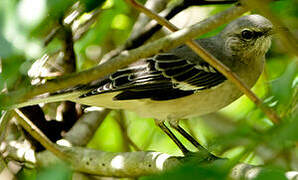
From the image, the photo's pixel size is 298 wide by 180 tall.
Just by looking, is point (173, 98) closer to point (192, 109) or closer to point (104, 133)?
point (192, 109)

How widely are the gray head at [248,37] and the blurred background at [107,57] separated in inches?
5.7

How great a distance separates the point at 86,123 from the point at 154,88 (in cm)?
91

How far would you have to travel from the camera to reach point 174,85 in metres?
3.52

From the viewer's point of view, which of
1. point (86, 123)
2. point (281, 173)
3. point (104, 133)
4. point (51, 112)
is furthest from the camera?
point (104, 133)

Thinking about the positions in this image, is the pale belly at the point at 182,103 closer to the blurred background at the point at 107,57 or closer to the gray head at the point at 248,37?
the blurred background at the point at 107,57

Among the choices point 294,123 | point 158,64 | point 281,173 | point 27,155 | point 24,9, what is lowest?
point 281,173

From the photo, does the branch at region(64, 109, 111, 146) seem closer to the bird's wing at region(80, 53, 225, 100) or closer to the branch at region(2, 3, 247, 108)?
the bird's wing at region(80, 53, 225, 100)

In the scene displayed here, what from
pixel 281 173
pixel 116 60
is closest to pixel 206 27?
pixel 116 60

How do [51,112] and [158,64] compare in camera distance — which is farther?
[51,112]

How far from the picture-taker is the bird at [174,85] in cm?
341

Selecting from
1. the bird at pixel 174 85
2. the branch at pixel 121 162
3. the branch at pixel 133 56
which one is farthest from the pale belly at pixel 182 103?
the branch at pixel 133 56

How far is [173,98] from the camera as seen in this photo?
3523mm

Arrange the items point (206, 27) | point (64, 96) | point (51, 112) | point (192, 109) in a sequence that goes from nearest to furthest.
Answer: point (206, 27) < point (64, 96) < point (192, 109) < point (51, 112)

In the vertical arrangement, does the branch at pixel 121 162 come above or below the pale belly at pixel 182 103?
below
